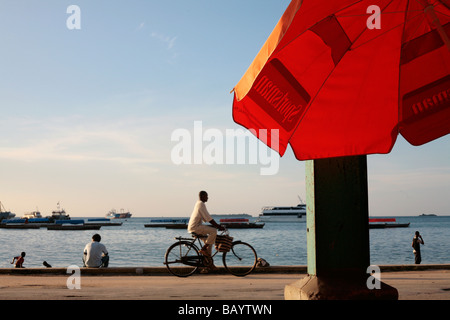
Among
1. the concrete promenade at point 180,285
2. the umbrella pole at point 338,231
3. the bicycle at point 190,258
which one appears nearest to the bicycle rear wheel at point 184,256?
the bicycle at point 190,258

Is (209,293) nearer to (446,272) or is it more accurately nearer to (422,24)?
(422,24)

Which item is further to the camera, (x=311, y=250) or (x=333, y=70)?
(x=333, y=70)

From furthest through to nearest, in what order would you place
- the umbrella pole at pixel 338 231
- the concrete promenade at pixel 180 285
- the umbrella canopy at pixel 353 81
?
the concrete promenade at pixel 180 285
the umbrella canopy at pixel 353 81
the umbrella pole at pixel 338 231

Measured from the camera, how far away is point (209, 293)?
700 centimetres

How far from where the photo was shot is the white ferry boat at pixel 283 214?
506 feet

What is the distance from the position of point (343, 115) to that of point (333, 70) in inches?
15.5

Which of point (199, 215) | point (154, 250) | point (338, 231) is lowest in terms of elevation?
point (154, 250)

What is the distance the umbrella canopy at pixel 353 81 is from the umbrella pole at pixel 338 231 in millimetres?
289

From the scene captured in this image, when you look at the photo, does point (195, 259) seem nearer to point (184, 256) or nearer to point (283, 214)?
point (184, 256)

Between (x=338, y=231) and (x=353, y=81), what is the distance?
145cm

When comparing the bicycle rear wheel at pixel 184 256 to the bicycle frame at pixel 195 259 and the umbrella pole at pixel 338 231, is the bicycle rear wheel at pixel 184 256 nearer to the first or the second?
the bicycle frame at pixel 195 259

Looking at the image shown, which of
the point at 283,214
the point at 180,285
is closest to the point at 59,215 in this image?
the point at 283,214

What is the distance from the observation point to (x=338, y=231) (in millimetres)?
3088
